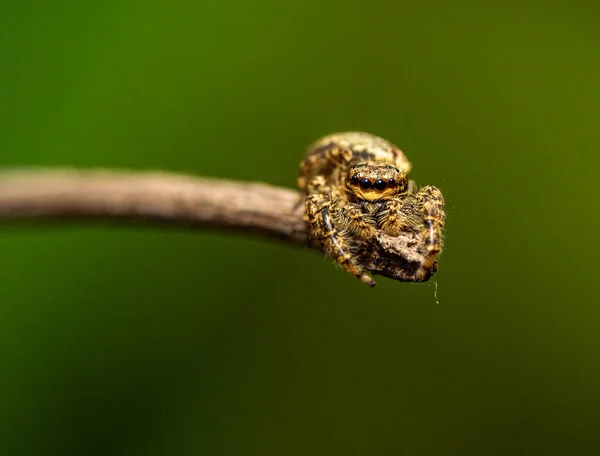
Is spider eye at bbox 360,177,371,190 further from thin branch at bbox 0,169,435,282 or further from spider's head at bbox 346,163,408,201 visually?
thin branch at bbox 0,169,435,282

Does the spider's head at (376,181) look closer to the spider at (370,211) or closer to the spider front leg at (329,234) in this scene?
the spider at (370,211)

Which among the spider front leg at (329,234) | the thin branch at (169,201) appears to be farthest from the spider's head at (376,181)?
the thin branch at (169,201)

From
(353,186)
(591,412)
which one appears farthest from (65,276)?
(591,412)

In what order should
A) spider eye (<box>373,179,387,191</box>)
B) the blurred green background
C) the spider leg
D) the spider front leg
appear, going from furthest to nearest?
1. the blurred green background
2. spider eye (<box>373,179,387,191</box>)
3. the spider front leg
4. the spider leg

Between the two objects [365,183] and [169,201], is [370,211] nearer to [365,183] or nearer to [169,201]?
[365,183]

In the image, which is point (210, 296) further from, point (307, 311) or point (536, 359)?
point (536, 359)

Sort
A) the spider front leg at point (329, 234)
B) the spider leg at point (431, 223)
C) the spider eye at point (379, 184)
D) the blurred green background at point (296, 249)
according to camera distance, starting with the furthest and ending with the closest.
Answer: the blurred green background at point (296, 249) < the spider eye at point (379, 184) < the spider front leg at point (329, 234) < the spider leg at point (431, 223)

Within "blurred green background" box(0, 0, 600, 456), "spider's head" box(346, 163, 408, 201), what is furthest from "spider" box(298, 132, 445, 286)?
"blurred green background" box(0, 0, 600, 456)
